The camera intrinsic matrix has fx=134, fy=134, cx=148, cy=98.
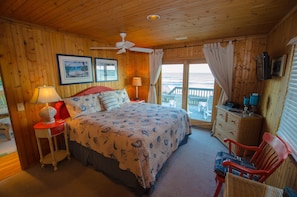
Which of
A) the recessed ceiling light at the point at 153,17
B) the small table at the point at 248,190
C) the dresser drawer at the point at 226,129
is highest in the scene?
the recessed ceiling light at the point at 153,17

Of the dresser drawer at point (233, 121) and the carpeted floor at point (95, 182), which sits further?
the dresser drawer at point (233, 121)

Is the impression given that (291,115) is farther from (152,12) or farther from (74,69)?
(74,69)

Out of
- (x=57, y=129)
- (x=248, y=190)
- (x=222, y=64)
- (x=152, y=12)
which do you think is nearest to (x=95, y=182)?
(x=57, y=129)

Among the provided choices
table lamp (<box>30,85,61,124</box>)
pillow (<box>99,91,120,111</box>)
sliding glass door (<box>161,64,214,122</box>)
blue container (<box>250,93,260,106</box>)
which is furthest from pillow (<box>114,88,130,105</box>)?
blue container (<box>250,93,260,106</box>)

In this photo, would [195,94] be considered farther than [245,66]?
Yes

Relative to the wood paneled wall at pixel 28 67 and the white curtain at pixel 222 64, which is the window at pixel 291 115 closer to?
the white curtain at pixel 222 64

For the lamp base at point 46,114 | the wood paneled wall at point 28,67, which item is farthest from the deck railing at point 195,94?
the lamp base at point 46,114

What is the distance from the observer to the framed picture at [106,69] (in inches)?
139

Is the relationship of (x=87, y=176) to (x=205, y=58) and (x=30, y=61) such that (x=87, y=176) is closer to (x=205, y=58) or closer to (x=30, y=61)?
(x=30, y=61)

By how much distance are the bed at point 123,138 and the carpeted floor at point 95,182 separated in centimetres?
14

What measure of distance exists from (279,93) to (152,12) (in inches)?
87.9

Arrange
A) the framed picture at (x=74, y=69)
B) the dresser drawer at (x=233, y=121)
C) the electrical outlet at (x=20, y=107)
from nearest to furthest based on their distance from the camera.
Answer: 1. the electrical outlet at (x=20, y=107)
2. the dresser drawer at (x=233, y=121)
3. the framed picture at (x=74, y=69)

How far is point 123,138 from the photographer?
1803mm

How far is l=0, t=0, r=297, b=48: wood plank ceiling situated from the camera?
166cm
